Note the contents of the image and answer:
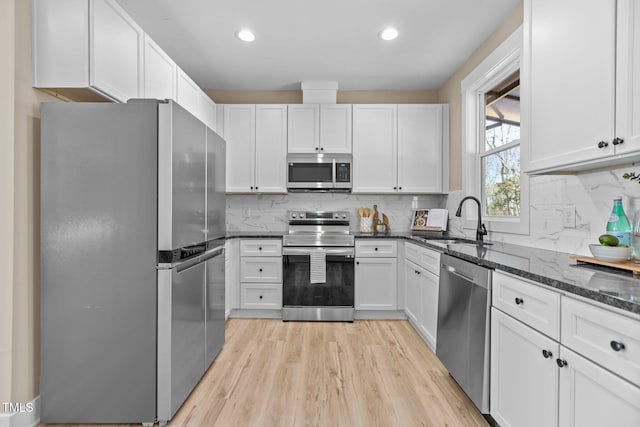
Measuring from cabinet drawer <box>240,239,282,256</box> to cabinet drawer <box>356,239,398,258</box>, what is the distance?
0.85 m

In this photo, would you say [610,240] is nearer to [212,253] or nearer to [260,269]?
[212,253]

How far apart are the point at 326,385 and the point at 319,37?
2.70 m

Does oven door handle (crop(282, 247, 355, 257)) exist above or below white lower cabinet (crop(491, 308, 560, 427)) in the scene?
above

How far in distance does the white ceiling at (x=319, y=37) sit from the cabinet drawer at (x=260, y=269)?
2009 millimetres

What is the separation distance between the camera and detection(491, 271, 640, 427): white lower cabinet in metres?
0.96

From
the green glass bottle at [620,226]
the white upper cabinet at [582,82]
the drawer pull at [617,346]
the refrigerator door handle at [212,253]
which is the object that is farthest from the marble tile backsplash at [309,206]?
the drawer pull at [617,346]

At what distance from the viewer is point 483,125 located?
10.6 ft

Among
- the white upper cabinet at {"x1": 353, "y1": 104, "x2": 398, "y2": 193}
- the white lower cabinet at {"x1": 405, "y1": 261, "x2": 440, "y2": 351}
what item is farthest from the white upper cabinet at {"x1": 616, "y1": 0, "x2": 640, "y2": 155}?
the white upper cabinet at {"x1": 353, "y1": 104, "x2": 398, "y2": 193}

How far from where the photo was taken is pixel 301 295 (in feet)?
11.3

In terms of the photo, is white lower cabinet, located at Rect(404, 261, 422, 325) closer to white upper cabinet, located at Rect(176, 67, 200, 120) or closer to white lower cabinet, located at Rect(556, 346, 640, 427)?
white lower cabinet, located at Rect(556, 346, 640, 427)

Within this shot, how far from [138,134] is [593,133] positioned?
2108 millimetres

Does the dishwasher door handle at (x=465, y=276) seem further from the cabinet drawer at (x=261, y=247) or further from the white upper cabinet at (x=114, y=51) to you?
the white upper cabinet at (x=114, y=51)

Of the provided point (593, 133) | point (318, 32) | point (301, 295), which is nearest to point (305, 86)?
point (318, 32)

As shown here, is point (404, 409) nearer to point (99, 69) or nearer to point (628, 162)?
point (628, 162)
